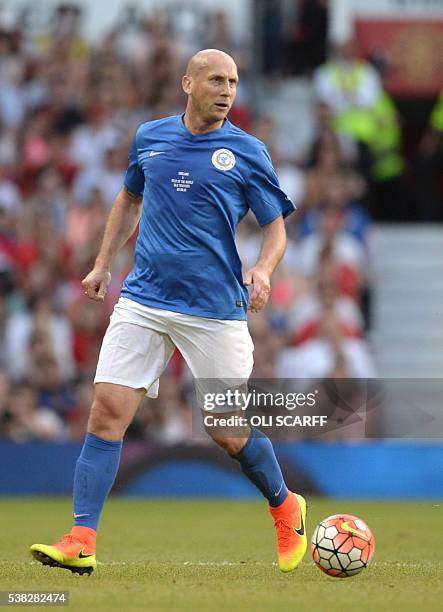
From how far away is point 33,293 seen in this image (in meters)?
14.4

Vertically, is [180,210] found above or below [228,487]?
above

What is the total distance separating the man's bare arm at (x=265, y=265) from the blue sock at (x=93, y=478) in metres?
1.01

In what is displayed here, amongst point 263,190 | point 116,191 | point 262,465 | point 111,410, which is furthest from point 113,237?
point 116,191

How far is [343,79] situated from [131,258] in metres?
3.50

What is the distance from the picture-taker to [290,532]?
7.58m

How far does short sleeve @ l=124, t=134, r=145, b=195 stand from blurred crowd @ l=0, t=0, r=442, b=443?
611 cm

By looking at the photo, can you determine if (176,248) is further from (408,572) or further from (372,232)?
(372,232)

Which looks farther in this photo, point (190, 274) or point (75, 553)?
point (190, 274)

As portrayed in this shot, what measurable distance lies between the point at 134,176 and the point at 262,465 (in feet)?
5.22

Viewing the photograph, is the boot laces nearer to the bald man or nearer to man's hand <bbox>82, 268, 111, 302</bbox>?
the bald man

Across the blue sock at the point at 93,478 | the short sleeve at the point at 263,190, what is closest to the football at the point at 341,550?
the blue sock at the point at 93,478

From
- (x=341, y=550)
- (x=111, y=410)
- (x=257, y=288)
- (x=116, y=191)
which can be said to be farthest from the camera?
(x=116, y=191)

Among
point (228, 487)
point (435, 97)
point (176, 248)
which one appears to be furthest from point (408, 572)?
point (435, 97)

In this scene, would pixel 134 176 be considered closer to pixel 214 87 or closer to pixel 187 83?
pixel 187 83
